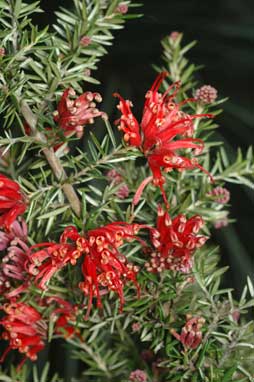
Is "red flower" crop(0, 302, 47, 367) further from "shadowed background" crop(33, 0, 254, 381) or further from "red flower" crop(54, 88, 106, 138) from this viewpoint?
"shadowed background" crop(33, 0, 254, 381)

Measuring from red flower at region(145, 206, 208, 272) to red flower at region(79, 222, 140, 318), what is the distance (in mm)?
25

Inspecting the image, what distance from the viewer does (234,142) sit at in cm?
90

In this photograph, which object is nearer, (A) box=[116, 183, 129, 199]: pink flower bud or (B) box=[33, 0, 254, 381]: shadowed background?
(A) box=[116, 183, 129, 199]: pink flower bud

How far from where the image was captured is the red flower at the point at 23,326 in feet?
1.75

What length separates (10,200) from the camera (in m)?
0.50

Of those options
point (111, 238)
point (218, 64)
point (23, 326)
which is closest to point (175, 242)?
point (111, 238)

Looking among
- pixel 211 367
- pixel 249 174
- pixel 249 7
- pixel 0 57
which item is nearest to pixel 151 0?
pixel 249 7

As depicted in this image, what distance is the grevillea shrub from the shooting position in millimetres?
487

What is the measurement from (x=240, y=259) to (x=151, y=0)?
383mm

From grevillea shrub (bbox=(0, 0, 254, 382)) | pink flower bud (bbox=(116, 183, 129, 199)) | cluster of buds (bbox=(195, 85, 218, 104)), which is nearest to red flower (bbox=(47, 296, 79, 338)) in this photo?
grevillea shrub (bbox=(0, 0, 254, 382))

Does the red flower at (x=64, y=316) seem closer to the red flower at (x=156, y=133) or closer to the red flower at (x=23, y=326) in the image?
the red flower at (x=23, y=326)

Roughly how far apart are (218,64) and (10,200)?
0.51 m

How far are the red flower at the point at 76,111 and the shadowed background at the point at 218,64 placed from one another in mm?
404

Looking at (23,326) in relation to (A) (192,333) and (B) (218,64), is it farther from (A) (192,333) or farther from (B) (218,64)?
(B) (218,64)
